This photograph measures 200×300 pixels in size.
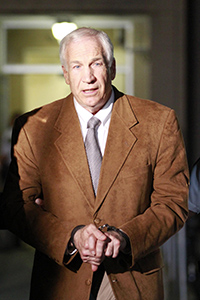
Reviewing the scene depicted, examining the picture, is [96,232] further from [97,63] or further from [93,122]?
[97,63]

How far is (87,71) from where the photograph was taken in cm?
181

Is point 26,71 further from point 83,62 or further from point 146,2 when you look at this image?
point 83,62

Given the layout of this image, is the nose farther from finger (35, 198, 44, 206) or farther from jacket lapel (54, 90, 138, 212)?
finger (35, 198, 44, 206)

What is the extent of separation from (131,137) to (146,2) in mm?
1307

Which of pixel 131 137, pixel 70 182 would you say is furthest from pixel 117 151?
pixel 70 182

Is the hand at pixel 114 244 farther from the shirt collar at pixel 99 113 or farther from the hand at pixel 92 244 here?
the shirt collar at pixel 99 113

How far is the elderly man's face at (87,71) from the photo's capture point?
1.82 meters

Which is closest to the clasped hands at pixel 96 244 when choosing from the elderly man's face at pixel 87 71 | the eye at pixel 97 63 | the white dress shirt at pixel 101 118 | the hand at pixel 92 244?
the hand at pixel 92 244

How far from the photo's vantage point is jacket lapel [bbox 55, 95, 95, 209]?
6.14 feet

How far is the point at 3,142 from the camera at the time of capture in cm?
416

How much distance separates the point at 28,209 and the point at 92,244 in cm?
35

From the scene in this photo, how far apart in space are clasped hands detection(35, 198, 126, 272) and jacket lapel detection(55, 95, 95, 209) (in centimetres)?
18

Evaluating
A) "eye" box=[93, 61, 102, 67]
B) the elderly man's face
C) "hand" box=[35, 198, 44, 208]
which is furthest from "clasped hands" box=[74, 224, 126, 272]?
"eye" box=[93, 61, 102, 67]

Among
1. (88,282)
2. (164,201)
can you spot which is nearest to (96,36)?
(164,201)
